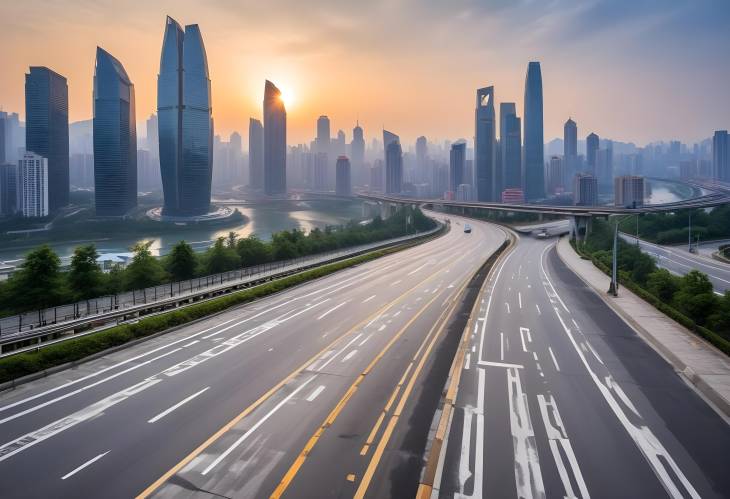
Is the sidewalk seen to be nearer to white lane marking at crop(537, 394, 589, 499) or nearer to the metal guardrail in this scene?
white lane marking at crop(537, 394, 589, 499)

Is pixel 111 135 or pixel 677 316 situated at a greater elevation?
pixel 111 135

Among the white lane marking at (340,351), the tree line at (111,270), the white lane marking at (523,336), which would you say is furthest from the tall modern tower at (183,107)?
the white lane marking at (523,336)

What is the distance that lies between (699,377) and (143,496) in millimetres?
18170

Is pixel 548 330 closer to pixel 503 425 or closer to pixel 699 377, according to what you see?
pixel 699 377

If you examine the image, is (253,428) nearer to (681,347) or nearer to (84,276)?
(681,347)

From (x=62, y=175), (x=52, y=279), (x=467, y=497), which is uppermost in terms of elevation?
(x=62, y=175)

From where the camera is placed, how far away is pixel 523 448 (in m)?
11.6

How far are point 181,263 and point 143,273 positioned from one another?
13.8ft

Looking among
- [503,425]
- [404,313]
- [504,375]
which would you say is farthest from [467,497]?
[404,313]

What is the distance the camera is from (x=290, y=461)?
10.8m

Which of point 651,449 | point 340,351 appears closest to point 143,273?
point 340,351

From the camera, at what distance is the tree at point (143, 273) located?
3503 cm

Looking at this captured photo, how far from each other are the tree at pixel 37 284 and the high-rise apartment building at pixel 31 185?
162862 millimetres

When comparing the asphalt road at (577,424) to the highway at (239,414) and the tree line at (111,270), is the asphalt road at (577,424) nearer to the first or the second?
the highway at (239,414)
